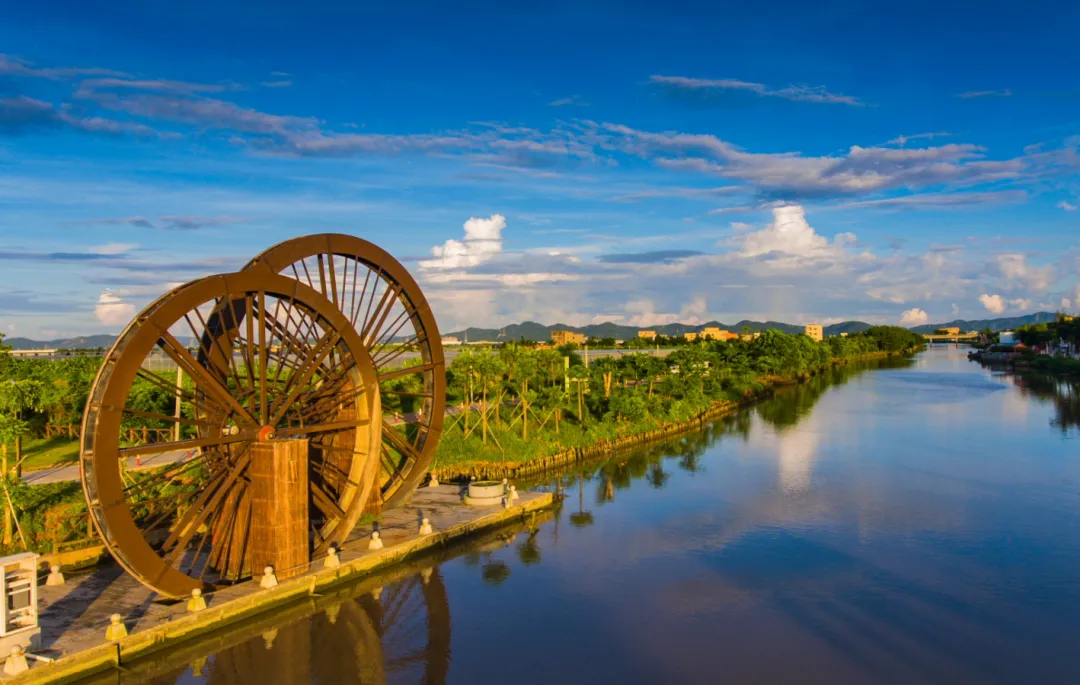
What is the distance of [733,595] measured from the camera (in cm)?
2533

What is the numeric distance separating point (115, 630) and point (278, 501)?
5575 mm

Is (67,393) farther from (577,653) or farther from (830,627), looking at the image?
(830,627)

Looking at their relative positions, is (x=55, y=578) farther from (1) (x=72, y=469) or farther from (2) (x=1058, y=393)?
(2) (x=1058, y=393)

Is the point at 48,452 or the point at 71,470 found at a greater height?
the point at 48,452

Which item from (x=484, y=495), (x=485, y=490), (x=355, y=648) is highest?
(x=485, y=490)

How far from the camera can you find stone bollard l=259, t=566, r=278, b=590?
75.3 ft

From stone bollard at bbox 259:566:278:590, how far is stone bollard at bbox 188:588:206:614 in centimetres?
197

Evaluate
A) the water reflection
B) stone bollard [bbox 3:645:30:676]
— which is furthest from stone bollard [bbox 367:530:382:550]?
the water reflection

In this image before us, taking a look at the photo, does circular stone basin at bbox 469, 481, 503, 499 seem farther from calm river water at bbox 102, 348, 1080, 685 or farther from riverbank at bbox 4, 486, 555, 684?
riverbank at bbox 4, 486, 555, 684

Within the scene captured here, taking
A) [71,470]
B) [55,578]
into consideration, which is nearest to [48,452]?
[71,470]

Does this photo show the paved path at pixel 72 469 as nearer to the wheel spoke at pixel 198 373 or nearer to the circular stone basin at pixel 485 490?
the wheel spoke at pixel 198 373

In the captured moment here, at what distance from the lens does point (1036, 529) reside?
108 ft

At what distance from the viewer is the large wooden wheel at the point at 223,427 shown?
65.6ft

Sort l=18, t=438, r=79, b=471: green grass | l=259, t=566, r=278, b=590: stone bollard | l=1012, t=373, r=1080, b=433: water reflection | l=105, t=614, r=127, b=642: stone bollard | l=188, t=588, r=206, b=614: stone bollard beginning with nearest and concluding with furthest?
l=105, t=614, r=127, b=642: stone bollard → l=188, t=588, r=206, b=614: stone bollard → l=259, t=566, r=278, b=590: stone bollard → l=18, t=438, r=79, b=471: green grass → l=1012, t=373, r=1080, b=433: water reflection
